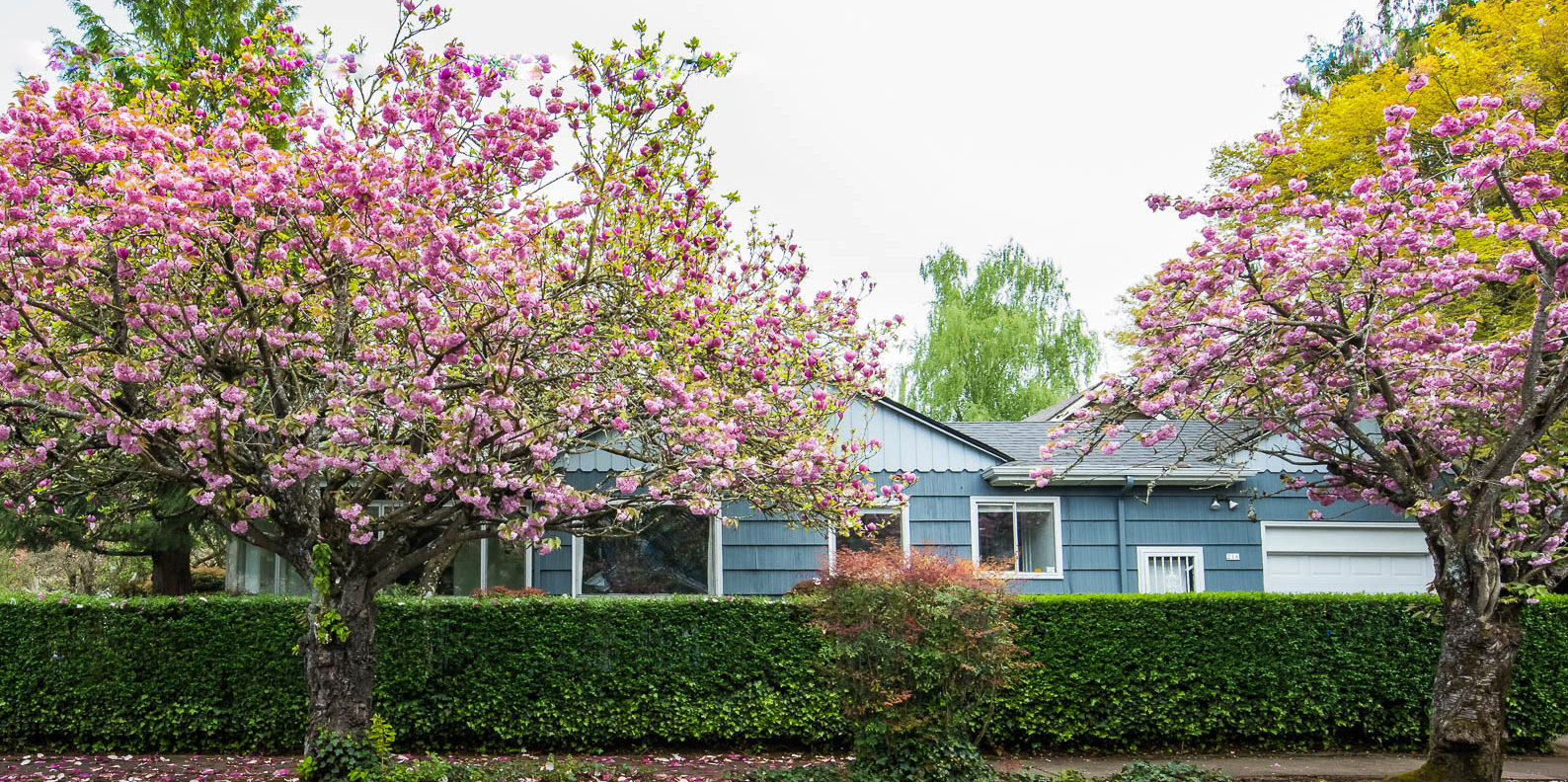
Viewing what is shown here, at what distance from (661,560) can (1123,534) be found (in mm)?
5670

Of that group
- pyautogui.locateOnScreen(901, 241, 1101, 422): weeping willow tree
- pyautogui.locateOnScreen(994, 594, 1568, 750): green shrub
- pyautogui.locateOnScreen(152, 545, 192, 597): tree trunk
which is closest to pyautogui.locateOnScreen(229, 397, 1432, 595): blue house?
pyautogui.locateOnScreen(152, 545, 192, 597): tree trunk

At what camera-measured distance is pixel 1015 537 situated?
12.1 m

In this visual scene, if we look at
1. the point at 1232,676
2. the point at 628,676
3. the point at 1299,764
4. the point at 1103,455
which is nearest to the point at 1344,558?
the point at 1103,455

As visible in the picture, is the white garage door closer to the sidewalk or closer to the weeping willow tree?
the sidewalk

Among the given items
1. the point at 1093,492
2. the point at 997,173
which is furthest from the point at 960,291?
the point at 1093,492

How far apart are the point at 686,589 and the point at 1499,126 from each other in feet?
27.9

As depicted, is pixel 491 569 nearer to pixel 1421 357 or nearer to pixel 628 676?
pixel 628 676

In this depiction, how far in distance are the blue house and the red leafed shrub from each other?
13.3 feet

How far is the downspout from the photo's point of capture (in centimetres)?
1216

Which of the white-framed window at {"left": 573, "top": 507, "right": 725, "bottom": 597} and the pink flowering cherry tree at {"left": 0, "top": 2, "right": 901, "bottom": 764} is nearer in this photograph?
the pink flowering cherry tree at {"left": 0, "top": 2, "right": 901, "bottom": 764}

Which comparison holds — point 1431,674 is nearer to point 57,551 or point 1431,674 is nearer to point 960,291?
point 960,291

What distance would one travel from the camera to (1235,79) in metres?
16.7

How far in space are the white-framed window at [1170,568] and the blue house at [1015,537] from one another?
2cm

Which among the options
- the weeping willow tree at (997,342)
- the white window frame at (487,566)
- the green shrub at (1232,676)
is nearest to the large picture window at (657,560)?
the white window frame at (487,566)
